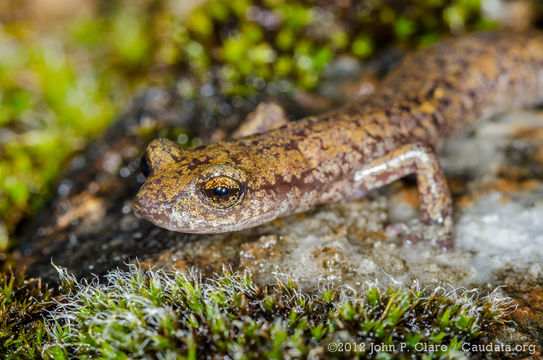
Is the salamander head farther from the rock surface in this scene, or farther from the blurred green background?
the blurred green background

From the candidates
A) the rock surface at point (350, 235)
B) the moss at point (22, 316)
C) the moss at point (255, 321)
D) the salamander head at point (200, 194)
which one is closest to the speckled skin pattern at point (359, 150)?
the salamander head at point (200, 194)

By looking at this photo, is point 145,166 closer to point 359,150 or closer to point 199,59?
point 359,150

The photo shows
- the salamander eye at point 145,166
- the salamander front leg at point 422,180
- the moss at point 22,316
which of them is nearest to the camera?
the moss at point 22,316

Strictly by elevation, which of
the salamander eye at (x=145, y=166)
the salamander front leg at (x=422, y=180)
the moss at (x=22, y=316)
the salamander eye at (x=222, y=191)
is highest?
the salamander eye at (x=145, y=166)

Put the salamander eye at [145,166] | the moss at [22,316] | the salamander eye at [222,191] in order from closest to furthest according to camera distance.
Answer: the moss at [22,316] < the salamander eye at [222,191] < the salamander eye at [145,166]

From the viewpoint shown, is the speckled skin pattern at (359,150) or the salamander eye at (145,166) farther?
the salamander eye at (145,166)

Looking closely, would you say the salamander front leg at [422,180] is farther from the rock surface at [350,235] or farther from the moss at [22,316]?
the moss at [22,316]

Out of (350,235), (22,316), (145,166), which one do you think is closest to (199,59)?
(145,166)

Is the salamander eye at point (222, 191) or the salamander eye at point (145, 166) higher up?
the salamander eye at point (145, 166)
